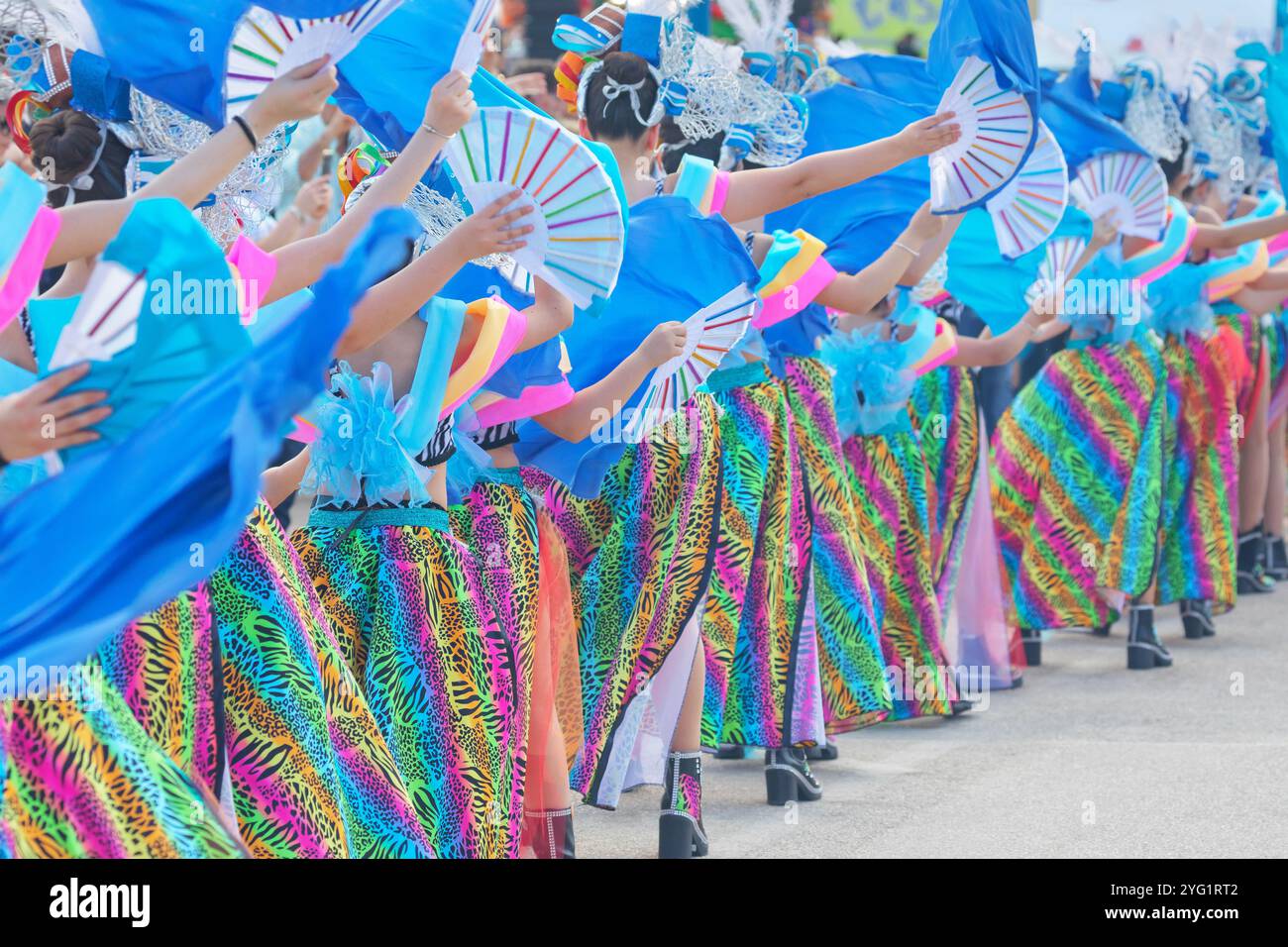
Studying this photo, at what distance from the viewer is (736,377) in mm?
5434

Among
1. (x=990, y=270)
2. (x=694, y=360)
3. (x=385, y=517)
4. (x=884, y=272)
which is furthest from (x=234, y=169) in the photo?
(x=990, y=270)

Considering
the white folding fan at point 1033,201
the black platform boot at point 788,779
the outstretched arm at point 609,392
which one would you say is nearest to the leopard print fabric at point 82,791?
the outstretched arm at point 609,392

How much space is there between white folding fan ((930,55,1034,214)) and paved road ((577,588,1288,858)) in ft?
5.36

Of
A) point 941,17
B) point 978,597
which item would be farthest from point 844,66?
point 978,597

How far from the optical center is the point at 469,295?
166 inches

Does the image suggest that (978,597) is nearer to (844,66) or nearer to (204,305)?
(844,66)

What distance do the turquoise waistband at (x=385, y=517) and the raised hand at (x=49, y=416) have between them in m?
1.23

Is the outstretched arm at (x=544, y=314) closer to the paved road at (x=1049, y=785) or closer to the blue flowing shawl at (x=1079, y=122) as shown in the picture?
the paved road at (x=1049, y=785)

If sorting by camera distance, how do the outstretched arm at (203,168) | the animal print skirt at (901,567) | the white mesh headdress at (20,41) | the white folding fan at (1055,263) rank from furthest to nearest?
the white folding fan at (1055,263), the animal print skirt at (901,567), the white mesh headdress at (20,41), the outstretched arm at (203,168)

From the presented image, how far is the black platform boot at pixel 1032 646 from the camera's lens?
316 inches

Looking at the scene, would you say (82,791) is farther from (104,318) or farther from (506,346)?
(506,346)

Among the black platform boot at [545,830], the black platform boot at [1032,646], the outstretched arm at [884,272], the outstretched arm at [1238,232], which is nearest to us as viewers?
the black platform boot at [545,830]

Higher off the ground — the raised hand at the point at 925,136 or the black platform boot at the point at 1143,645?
the raised hand at the point at 925,136

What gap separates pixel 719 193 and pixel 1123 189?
120 inches
